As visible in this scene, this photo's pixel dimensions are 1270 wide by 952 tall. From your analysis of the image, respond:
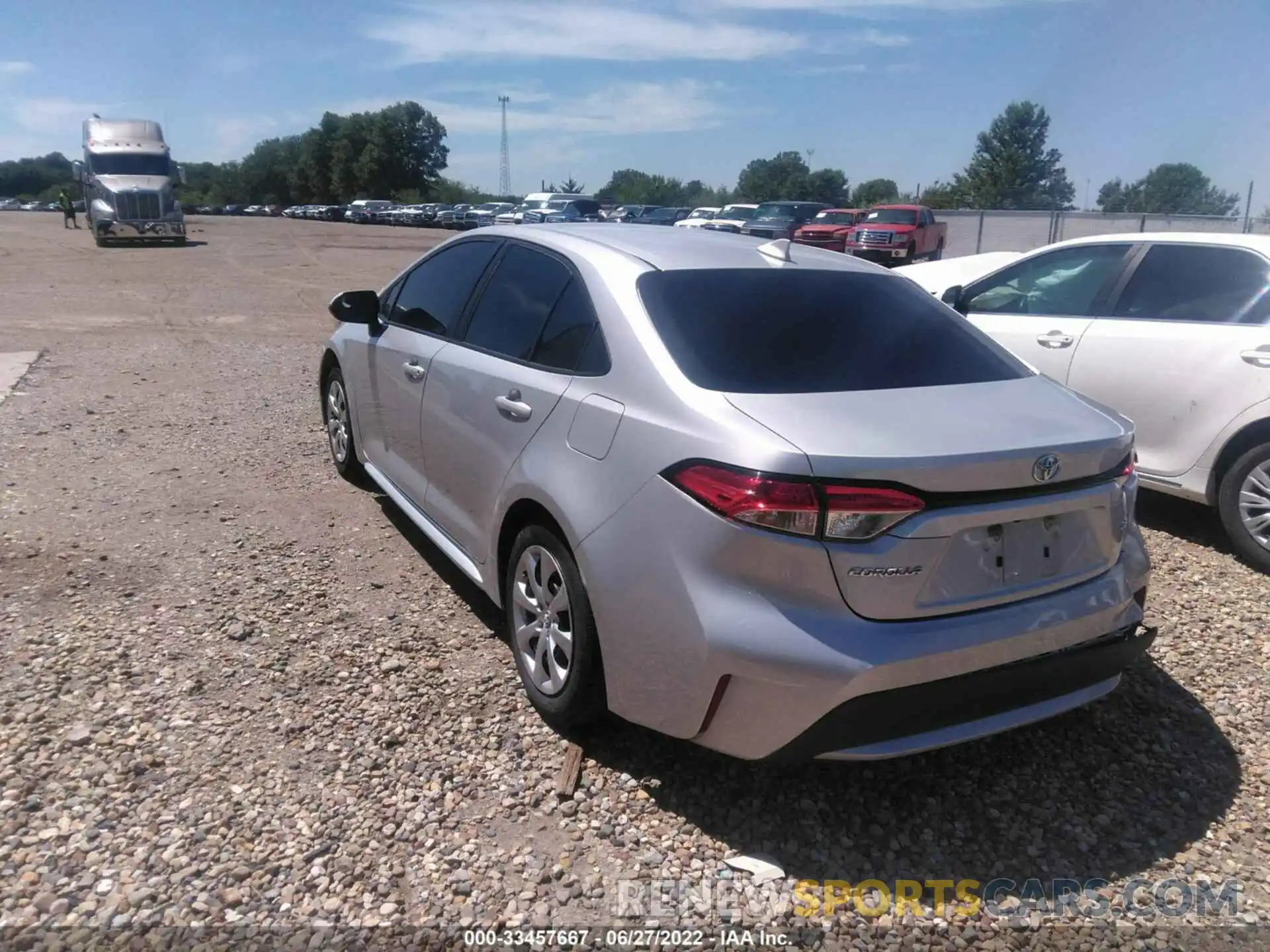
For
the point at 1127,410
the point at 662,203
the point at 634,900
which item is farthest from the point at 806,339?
the point at 662,203

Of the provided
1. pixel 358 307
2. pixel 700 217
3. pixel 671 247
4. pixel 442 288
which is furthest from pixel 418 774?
pixel 700 217

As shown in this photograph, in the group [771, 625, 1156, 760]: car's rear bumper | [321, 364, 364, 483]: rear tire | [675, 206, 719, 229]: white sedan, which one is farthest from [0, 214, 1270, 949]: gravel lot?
[675, 206, 719, 229]: white sedan

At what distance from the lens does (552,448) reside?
3.13 m

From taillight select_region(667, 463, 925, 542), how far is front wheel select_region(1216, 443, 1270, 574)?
3.28 meters

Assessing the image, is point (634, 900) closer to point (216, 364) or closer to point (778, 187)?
point (216, 364)

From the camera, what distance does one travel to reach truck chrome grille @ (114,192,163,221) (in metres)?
28.8

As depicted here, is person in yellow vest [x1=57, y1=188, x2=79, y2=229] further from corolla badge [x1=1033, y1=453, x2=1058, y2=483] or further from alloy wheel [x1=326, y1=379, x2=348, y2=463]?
corolla badge [x1=1033, y1=453, x2=1058, y2=483]

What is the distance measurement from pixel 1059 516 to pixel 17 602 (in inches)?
160

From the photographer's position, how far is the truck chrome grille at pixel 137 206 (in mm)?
28812

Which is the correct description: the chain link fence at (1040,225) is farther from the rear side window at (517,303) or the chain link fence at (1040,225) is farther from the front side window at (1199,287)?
the rear side window at (517,303)

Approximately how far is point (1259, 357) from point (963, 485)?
3.30 meters

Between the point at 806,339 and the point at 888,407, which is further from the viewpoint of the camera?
the point at 806,339

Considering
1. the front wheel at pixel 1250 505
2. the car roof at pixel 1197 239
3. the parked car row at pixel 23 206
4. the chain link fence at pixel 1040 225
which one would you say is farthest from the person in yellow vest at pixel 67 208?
the parked car row at pixel 23 206

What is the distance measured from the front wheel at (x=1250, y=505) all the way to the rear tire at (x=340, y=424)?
4.66 metres
